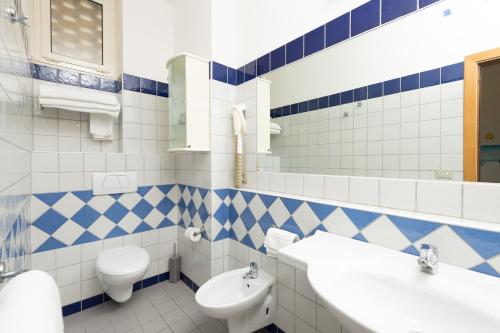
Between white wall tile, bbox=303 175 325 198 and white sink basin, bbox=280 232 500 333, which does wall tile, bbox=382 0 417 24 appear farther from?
white sink basin, bbox=280 232 500 333

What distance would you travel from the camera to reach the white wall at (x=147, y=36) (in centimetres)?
206

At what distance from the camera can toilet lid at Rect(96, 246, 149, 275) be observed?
1587mm

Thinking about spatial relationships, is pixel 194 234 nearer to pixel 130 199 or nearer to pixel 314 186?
pixel 130 199

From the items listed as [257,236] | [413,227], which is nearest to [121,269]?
[257,236]

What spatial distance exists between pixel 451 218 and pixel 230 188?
4.45ft

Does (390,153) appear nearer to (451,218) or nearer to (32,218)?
(451,218)

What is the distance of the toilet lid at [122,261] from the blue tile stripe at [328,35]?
1.49 m

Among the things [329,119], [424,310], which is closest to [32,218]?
[329,119]

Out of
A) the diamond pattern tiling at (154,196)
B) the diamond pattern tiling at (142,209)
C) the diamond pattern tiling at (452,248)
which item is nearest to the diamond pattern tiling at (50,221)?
the diamond pattern tiling at (142,209)

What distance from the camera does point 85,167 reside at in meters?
1.81

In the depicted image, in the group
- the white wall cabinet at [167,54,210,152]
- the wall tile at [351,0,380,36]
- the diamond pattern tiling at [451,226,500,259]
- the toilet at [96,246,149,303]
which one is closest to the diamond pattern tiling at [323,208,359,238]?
the diamond pattern tiling at [451,226,500,259]

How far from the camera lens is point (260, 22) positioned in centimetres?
168

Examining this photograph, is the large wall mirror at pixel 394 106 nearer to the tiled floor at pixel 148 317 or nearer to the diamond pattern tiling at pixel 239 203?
the diamond pattern tiling at pixel 239 203

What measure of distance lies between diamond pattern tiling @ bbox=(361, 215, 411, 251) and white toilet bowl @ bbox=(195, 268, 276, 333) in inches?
27.4
